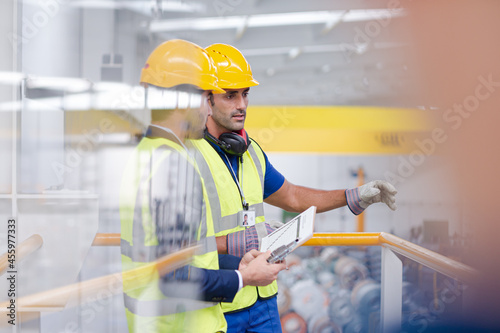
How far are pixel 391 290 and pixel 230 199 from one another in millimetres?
1050

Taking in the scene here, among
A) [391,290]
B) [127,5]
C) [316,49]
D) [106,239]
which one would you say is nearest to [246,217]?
[106,239]

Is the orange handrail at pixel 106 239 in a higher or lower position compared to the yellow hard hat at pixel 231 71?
lower

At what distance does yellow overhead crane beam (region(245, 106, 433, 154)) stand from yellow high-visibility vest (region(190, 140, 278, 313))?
2.86 metres

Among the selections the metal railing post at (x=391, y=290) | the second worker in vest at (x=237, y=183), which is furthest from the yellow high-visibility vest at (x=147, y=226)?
the metal railing post at (x=391, y=290)

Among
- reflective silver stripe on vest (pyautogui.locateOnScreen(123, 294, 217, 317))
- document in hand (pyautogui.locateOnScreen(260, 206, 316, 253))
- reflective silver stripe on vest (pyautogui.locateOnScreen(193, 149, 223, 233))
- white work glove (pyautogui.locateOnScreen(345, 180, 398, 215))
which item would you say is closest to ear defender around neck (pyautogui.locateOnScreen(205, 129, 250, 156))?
reflective silver stripe on vest (pyautogui.locateOnScreen(193, 149, 223, 233))

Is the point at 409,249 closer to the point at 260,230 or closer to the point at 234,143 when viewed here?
the point at 260,230

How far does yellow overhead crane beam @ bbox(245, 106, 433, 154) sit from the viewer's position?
13.9 feet

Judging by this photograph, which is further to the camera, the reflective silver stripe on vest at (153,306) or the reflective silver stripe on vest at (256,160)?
the reflective silver stripe on vest at (256,160)

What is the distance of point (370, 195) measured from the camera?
153 centimetres

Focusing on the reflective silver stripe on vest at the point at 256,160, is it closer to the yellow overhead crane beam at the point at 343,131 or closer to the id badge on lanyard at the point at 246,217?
the id badge on lanyard at the point at 246,217

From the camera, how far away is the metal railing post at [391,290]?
76.7 inches

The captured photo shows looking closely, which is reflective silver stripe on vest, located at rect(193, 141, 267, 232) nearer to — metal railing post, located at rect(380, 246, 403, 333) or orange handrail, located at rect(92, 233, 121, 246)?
orange handrail, located at rect(92, 233, 121, 246)

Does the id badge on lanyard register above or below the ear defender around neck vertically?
below

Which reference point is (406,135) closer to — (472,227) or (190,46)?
(472,227)
